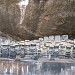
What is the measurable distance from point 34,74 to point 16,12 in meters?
2.29

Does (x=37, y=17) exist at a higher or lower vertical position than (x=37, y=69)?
higher

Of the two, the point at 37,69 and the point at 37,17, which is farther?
the point at 37,17

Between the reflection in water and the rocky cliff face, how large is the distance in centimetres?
163

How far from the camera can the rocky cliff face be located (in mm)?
5473

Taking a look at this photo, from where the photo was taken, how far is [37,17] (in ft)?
18.8

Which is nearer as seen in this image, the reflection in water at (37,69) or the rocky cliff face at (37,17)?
the reflection in water at (37,69)

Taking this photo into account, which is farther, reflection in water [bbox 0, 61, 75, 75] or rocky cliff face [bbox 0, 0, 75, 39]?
rocky cliff face [bbox 0, 0, 75, 39]

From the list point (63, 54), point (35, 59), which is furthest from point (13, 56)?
point (63, 54)

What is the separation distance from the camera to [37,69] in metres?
3.99

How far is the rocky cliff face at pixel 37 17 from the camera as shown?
547cm

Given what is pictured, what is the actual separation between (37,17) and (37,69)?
6.37ft

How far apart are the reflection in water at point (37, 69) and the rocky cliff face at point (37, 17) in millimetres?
1625

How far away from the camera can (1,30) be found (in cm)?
652

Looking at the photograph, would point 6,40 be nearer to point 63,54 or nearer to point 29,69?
point 63,54
